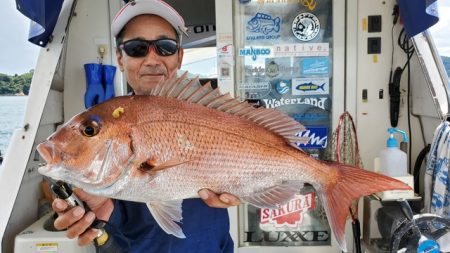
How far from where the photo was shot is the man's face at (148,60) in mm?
1457

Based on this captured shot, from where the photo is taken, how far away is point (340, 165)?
1.22 metres

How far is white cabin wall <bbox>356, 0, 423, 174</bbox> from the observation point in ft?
10.9

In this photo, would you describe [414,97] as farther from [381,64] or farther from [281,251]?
[281,251]

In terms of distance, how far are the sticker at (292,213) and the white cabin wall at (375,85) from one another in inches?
24.8

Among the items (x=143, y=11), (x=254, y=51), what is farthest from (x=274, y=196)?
(x=254, y=51)

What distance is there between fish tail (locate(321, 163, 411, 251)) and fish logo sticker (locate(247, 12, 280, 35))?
242cm

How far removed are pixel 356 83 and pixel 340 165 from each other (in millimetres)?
2378

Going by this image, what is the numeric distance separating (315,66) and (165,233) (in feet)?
7.93

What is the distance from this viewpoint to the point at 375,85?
11.1 ft

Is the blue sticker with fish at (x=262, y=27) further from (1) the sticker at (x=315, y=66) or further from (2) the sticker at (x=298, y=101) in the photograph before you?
(2) the sticker at (x=298, y=101)

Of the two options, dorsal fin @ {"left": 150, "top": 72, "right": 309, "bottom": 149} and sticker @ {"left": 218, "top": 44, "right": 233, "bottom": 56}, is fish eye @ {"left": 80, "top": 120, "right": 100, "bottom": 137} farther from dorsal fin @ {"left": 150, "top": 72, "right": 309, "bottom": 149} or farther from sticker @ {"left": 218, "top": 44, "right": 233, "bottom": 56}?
sticker @ {"left": 218, "top": 44, "right": 233, "bottom": 56}

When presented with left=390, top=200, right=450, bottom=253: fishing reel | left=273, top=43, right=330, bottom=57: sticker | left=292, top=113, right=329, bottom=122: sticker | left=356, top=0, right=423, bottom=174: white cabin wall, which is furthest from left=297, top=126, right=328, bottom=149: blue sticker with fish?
left=390, top=200, right=450, bottom=253: fishing reel

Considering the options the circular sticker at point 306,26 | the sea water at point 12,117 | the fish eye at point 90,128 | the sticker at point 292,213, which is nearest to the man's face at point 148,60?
the fish eye at point 90,128

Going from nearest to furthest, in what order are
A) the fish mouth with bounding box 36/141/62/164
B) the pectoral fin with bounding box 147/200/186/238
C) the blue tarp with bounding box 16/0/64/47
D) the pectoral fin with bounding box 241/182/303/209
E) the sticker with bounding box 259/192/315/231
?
the fish mouth with bounding box 36/141/62/164 → the pectoral fin with bounding box 147/200/186/238 → the pectoral fin with bounding box 241/182/303/209 → the blue tarp with bounding box 16/0/64/47 → the sticker with bounding box 259/192/315/231
